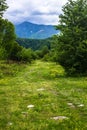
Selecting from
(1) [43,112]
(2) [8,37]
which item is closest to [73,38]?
(1) [43,112]

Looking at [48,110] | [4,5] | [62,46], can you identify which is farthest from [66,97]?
[62,46]

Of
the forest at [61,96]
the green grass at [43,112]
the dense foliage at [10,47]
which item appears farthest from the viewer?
the dense foliage at [10,47]

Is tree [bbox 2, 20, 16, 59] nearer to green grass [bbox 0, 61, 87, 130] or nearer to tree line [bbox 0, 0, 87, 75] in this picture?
tree line [bbox 0, 0, 87, 75]

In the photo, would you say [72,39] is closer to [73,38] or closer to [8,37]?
[73,38]

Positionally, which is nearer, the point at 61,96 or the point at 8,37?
the point at 61,96

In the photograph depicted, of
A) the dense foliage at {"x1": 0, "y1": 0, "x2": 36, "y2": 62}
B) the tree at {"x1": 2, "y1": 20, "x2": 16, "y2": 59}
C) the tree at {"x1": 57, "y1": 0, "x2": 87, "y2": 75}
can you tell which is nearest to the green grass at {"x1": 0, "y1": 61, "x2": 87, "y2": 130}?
the tree at {"x1": 57, "y1": 0, "x2": 87, "y2": 75}

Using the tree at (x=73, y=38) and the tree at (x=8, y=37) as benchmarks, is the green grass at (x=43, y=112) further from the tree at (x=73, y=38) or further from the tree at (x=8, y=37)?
the tree at (x=8, y=37)

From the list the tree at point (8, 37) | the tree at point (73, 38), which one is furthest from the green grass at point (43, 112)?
the tree at point (8, 37)

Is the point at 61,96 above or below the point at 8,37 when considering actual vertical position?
below

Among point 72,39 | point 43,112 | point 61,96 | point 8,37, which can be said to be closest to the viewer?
point 43,112

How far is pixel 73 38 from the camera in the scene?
44.1 m

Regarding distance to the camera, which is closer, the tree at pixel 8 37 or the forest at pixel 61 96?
the forest at pixel 61 96

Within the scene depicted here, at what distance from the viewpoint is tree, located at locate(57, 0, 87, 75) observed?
43.4m

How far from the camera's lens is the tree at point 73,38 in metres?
43.4
